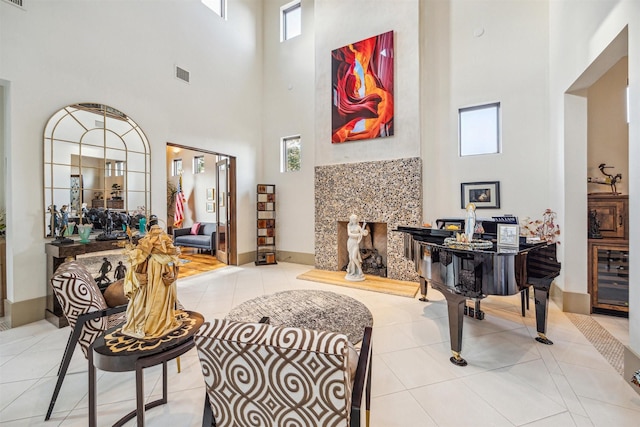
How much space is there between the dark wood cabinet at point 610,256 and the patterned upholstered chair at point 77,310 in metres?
4.98

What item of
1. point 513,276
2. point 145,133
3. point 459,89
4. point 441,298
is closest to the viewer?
point 513,276

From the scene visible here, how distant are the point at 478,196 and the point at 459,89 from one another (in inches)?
75.6

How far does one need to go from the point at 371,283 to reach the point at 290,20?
6.45 m

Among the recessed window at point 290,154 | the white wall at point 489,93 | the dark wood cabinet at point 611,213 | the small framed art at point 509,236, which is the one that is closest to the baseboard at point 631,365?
the small framed art at point 509,236

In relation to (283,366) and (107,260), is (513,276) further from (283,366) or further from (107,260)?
(107,260)

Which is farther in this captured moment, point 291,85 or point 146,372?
point 291,85

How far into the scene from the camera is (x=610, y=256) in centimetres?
333

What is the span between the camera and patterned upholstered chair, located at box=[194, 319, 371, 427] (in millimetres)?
951

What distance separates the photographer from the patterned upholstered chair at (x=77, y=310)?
5.78ft

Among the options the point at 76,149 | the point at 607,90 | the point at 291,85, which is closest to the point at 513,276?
the point at 607,90

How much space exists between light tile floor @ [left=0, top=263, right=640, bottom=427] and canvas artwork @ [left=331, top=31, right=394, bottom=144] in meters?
3.55

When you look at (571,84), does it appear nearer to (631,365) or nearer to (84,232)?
(631,365)

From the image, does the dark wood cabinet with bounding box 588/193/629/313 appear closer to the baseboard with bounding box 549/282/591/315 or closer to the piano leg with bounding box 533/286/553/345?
the baseboard with bounding box 549/282/591/315

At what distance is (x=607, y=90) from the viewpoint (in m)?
3.68
